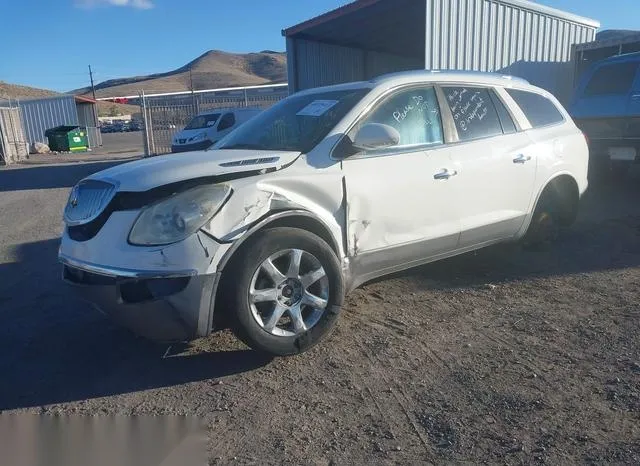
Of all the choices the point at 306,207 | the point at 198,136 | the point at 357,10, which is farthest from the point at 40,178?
the point at 306,207

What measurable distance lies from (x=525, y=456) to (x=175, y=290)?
1.93 m

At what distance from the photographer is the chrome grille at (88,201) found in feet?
10.3

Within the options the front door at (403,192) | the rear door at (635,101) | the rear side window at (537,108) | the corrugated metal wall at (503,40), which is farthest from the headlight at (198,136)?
the front door at (403,192)

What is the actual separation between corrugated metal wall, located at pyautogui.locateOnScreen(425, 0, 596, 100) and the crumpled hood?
7355mm

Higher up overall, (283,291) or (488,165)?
(488,165)

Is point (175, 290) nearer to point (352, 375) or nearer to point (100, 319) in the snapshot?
point (352, 375)

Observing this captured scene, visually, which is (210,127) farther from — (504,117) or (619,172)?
(504,117)

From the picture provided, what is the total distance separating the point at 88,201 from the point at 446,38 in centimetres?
865

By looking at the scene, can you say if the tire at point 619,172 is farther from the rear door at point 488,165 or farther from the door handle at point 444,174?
the door handle at point 444,174

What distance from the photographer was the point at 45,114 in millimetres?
32625

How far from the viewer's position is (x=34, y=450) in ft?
8.46

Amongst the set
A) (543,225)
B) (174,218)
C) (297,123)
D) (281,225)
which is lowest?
(543,225)

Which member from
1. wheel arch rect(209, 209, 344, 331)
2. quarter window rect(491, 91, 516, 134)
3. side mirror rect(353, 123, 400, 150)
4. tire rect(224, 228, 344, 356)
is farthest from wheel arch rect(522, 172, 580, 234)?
tire rect(224, 228, 344, 356)

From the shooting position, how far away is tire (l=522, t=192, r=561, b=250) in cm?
527
